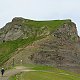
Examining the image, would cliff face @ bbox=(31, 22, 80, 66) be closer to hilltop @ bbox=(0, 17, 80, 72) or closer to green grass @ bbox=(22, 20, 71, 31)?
hilltop @ bbox=(0, 17, 80, 72)

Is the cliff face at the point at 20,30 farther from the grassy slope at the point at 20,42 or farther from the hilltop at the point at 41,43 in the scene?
the grassy slope at the point at 20,42

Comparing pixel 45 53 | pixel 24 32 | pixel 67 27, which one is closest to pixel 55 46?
pixel 45 53

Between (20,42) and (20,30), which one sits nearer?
(20,42)

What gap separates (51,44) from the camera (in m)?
140

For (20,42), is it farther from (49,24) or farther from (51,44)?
(51,44)

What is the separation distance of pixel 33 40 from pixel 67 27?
14.2 metres

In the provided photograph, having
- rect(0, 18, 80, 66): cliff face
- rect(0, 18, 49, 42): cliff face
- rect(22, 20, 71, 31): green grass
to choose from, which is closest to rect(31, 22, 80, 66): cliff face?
rect(0, 18, 80, 66): cliff face

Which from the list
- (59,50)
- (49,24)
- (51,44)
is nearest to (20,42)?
(49,24)

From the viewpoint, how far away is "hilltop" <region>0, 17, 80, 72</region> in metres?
136

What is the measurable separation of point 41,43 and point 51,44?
3659 millimetres

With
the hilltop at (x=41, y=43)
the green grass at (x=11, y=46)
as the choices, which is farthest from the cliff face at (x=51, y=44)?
the green grass at (x=11, y=46)

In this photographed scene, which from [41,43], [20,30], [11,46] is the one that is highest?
[20,30]

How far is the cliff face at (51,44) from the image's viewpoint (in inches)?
5364

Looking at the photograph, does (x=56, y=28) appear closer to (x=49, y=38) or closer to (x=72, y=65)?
(x=49, y=38)
